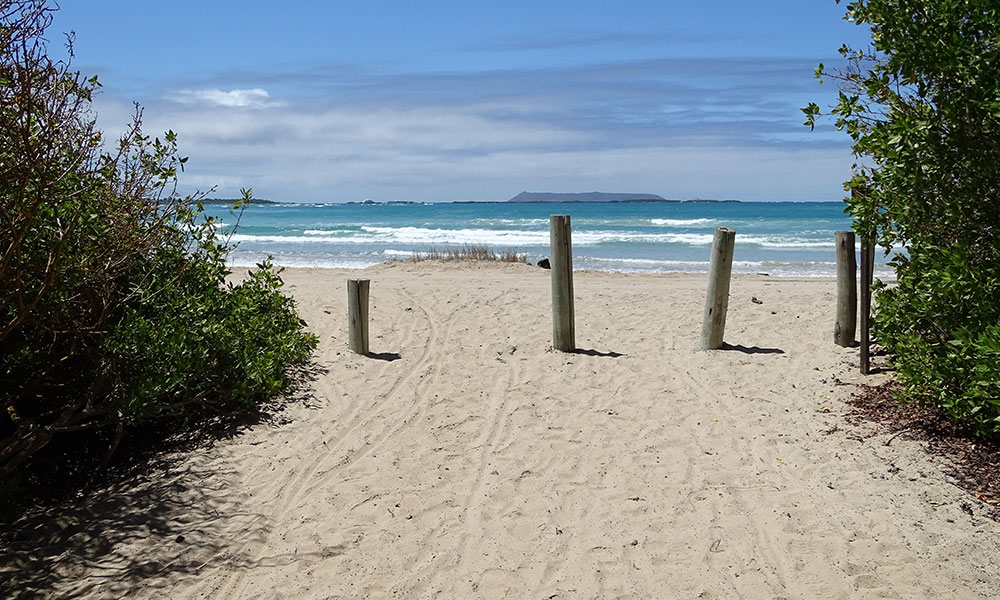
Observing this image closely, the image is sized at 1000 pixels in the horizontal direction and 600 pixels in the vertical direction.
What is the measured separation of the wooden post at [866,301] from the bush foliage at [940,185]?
3.71 ft

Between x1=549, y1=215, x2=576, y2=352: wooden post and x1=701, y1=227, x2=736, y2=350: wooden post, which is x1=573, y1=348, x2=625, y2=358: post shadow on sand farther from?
x1=701, y1=227, x2=736, y2=350: wooden post

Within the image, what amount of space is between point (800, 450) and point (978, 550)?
168 cm

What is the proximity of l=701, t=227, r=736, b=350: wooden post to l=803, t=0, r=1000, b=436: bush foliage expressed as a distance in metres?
2.50

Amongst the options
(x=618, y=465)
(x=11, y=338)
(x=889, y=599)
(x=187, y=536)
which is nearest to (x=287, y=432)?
(x=187, y=536)

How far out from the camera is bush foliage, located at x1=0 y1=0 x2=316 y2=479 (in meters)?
3.97

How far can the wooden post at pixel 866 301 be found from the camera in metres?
7.18

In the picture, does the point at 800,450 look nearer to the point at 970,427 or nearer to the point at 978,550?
the point at 970,427

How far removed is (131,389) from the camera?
5.46m

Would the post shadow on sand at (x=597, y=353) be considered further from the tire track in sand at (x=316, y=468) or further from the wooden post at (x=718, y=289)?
the tire track in sand at (x=316, y=468)

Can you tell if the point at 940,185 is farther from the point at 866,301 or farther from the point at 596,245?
the point at 596,245

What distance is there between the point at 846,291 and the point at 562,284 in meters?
3.12

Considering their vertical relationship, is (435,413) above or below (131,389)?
below

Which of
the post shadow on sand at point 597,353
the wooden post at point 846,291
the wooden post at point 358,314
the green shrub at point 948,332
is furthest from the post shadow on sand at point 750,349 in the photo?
the wooden post at point 358,314

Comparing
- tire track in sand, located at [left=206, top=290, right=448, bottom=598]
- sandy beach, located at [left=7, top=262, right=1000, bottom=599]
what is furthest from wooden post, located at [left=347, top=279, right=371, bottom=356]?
tire track in sand, located at [left=206, top=290, right=448, bottom=598]
